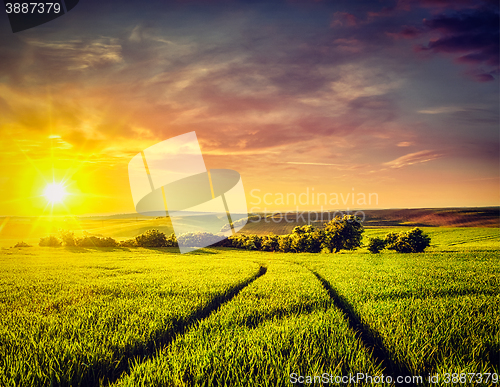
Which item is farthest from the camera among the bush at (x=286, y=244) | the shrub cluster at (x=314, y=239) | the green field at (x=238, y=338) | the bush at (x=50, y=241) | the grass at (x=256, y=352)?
the bush at (x=286, y=244)

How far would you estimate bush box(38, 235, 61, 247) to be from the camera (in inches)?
1628

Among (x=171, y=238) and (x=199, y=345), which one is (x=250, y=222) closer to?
(x=171, y=238)

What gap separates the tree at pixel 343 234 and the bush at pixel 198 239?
78.5 feet

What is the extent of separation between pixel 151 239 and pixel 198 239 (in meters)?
10.8

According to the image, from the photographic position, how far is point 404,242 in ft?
113

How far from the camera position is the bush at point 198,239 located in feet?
165

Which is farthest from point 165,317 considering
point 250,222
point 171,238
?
point 250,222

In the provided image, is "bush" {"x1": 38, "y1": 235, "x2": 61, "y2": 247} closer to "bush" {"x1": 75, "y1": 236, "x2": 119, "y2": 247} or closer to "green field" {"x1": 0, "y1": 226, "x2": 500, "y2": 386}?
"bush" {"x1": 75, "y1": 236, "x2": 119, "y2": 247}

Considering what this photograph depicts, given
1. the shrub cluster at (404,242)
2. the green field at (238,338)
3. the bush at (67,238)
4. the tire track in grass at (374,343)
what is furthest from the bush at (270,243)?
the tire track in grass at (374,343)

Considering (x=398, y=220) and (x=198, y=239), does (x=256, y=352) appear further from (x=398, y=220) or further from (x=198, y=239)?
(x=398, y=220)

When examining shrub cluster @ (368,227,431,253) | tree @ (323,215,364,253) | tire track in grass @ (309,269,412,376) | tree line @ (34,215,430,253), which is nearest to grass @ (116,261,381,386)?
tire track in grass @ (309,269,412,376)

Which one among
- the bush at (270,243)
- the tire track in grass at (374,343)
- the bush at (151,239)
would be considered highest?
the tire track in grass at (374,343)

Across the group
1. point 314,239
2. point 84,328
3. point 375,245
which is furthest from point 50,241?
point 375,245

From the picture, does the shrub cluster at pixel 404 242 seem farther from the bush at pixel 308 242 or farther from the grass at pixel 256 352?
the grass at pixel 256 352
